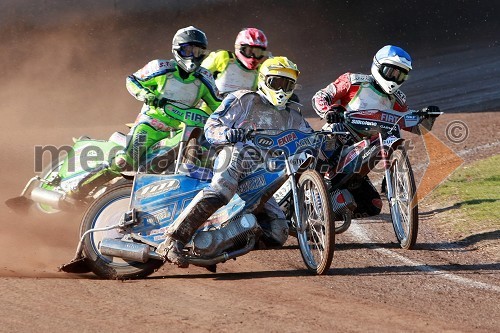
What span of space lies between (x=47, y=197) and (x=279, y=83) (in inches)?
156

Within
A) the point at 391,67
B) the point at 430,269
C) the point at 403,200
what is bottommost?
the point at 430,269

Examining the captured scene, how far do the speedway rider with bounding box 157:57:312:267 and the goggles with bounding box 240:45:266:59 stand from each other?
372 centimetres

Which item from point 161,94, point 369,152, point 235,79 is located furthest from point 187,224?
point 235,79

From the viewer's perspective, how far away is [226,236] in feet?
28.7

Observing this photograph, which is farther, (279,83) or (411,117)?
(411,117)

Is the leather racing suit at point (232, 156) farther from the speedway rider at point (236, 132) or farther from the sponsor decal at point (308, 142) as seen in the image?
the sponsor decal at point (308, 142)

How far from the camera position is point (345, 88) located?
37.4 feet

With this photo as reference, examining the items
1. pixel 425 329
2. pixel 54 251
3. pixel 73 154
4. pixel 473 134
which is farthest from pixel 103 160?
pixel 473 134

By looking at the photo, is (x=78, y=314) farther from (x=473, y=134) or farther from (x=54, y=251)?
(x=473, y=134)

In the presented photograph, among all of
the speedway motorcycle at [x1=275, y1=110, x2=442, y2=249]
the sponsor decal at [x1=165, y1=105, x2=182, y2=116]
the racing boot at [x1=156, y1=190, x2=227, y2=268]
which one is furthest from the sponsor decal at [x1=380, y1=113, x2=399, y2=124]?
the racing boot at [x1=156, y1=190, x2=227, y2=268]

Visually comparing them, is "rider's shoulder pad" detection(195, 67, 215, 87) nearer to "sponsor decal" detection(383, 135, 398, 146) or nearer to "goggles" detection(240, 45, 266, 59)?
"goggles" detection(240, 45, 266, 59)

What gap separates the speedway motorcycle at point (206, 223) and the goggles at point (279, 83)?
46 cm

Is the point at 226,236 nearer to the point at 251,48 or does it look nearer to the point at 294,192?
the point at 294,192

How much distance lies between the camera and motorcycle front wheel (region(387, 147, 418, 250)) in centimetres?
990
